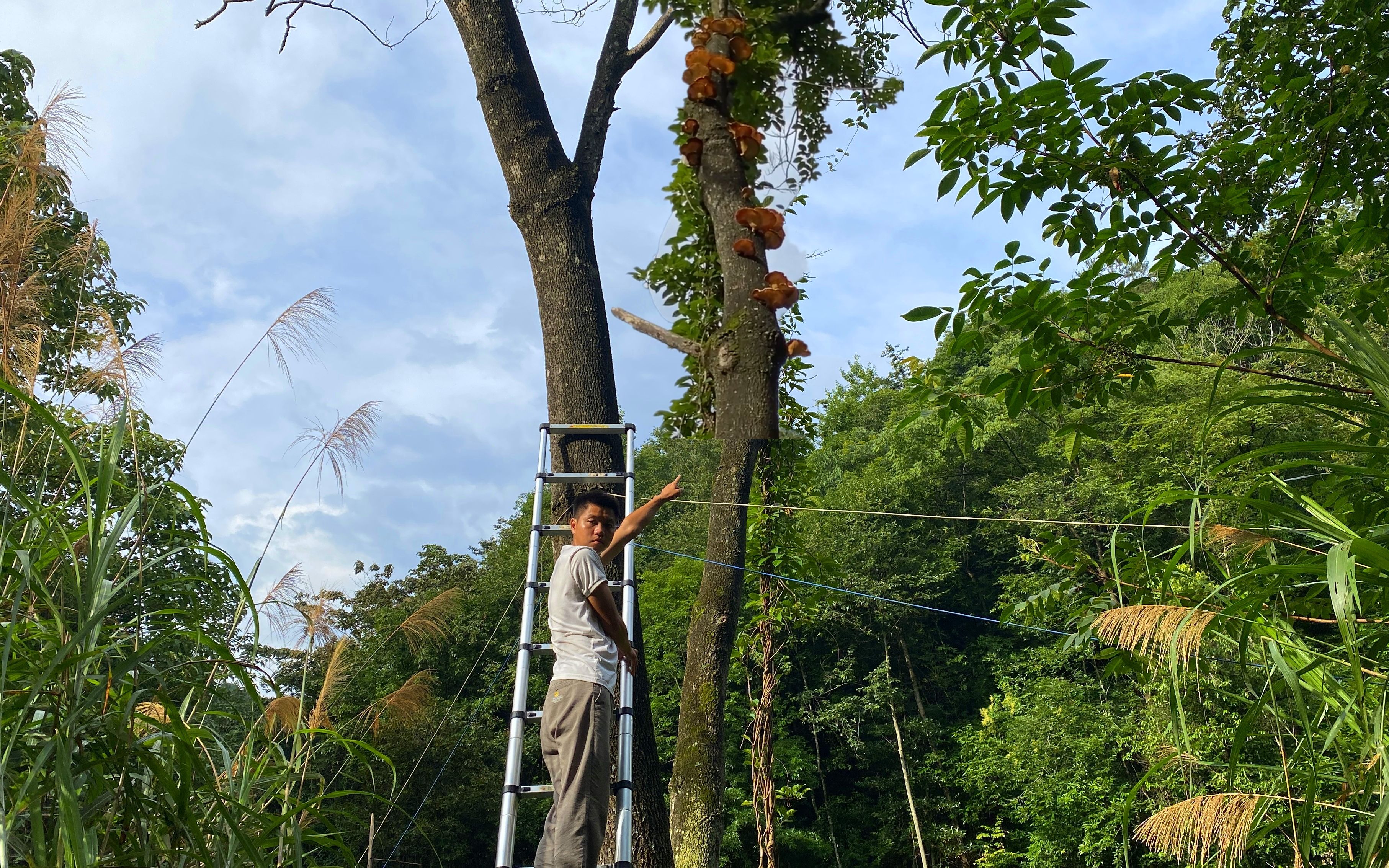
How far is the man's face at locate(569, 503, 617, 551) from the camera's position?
320 cm

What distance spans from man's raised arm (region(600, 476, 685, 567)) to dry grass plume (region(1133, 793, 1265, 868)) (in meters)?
1.64

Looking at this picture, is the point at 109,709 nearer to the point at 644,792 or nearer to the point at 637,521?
the point at 637,521

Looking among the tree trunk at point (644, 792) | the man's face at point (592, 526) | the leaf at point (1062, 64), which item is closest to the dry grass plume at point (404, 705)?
the tree trunk at point (644, 792)

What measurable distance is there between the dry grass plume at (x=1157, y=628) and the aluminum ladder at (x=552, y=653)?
153cm

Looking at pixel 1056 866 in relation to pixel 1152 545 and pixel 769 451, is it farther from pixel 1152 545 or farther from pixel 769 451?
pixel 769 451

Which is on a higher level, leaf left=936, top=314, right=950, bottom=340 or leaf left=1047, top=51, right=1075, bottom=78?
leaf left=1047, top=51, right=1075, bottom=78

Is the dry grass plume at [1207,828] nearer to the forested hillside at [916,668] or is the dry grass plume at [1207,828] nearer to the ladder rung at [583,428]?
the ladder rung at [583,428]

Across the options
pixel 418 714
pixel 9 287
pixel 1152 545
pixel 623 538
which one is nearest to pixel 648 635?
pixel 1152 545

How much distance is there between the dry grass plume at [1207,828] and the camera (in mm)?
1947

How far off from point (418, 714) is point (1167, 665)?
3706 millimetres

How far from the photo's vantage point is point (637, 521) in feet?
10.6

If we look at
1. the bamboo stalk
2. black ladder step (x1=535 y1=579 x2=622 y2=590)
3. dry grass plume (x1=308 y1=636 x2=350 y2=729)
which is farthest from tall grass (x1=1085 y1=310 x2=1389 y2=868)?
the bamboo stalk

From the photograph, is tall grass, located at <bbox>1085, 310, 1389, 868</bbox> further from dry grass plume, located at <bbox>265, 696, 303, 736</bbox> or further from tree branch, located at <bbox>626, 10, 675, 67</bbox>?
tree branch, located at <bbox>626, 10, 675, 67</bbox>

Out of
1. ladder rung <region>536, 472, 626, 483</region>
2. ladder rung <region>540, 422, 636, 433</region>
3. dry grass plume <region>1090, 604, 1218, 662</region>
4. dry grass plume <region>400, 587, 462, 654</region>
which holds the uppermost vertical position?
ladder rung <region>540, 422, 636, 433</region>
